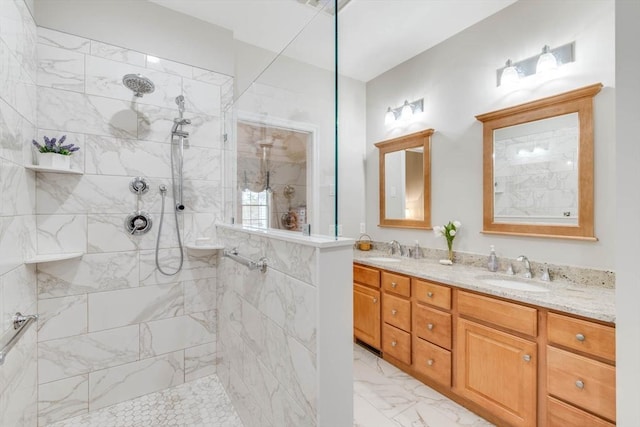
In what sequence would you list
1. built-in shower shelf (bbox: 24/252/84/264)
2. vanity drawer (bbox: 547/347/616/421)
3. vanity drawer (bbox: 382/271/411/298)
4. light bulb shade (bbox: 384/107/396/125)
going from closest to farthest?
vanity drawer (bbox: 547/347/616/421)
built-in shower shelf (bbox: 24/252/84/264)
vanity drawer (bbox: 382/271/411/298)
light bulb shade (bbox: 384/107/396/125)

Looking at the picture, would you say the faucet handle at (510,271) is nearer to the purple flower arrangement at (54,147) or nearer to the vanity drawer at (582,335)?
the vanity drawer at (582,335)

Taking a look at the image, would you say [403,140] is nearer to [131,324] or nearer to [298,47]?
[298,47]

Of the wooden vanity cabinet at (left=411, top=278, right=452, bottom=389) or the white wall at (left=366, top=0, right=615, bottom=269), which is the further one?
the wooden vanity cabinet at (left=411, top=278, right=452, bottom=389)

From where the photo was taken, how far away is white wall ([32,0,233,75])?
6.08 feet

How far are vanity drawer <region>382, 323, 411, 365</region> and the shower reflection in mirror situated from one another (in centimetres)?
145

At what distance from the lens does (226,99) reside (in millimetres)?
2436

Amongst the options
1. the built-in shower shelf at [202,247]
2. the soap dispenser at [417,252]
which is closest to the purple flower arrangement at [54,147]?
the built-in shower shelf at [202,247]

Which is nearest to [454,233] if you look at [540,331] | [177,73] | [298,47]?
[540,331]

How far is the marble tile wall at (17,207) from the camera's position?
51.4 inches

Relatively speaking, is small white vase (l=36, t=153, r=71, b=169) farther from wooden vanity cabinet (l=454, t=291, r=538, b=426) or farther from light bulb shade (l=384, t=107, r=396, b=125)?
light bulb shade (l=384, t=107, r=396, b=125)

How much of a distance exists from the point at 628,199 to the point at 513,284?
3.79 ft

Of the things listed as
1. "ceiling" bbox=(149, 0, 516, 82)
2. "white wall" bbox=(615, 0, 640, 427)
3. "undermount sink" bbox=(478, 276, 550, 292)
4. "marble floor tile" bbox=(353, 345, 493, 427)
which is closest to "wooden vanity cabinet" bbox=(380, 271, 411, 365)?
"marble floor tile" bbox=(353, 345, 493, 427)

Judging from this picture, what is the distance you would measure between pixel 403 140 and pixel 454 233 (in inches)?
42.6

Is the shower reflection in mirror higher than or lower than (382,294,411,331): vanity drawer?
higher
